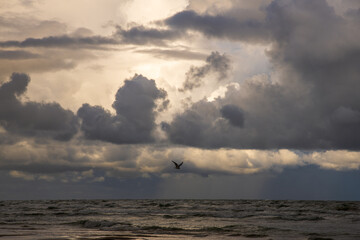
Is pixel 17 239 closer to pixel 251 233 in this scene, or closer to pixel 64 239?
pixel 64 239

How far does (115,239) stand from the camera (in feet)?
69.7

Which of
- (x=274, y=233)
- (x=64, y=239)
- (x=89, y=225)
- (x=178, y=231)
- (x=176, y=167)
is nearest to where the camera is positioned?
(x=64, y=239)

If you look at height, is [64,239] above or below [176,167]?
below

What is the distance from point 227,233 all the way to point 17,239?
12.0 metres

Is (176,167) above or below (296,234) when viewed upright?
above

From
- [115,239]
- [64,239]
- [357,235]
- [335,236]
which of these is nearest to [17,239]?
[64,239]

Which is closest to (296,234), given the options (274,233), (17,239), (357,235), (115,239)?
(274,233)

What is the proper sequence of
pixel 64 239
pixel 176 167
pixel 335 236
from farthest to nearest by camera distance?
pixel 176 167
pixel 335 236
pixel 64 239

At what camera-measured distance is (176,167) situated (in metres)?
65.2

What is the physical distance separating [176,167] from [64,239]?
145ft

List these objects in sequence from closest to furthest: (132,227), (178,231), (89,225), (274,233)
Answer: (274,233), (178,231), (132,227), (89,225)

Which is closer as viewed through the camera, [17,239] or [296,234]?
[17,239]

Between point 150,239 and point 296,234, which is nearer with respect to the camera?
point 150,239

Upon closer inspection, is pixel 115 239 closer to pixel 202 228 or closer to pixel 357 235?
pixel 202 228
